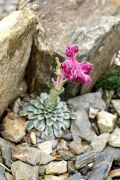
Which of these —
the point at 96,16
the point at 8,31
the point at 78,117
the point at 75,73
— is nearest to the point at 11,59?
the point at 8,31

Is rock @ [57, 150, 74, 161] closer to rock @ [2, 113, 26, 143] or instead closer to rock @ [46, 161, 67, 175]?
rock @ [46, 161, 67, 175]

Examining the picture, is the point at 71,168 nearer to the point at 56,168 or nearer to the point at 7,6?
the point at 56,168

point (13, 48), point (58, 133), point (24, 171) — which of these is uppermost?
point (13, 48)

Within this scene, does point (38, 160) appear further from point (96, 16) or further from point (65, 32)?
point (96, 16)

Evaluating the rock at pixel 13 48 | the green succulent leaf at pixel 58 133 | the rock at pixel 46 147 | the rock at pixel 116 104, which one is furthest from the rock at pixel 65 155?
the rock at pixel 116 104

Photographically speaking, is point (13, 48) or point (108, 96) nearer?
point (13, 48)

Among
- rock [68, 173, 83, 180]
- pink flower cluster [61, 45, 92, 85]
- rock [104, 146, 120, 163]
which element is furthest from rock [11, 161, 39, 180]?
pink flower cluster [61, 45, 92, 85]

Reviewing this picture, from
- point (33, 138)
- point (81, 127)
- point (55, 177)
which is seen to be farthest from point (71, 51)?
point (55, 177)
